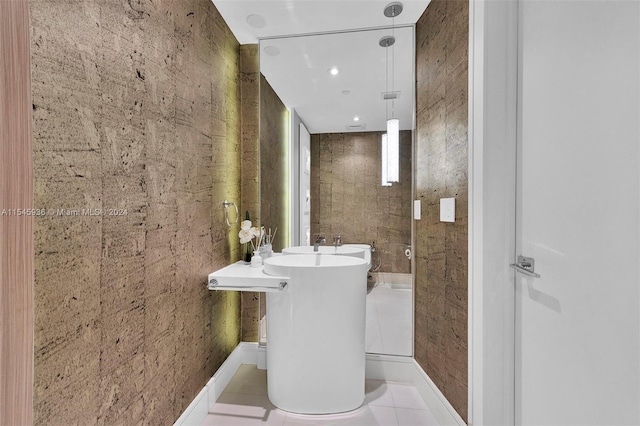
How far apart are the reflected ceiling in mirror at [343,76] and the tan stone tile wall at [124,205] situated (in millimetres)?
561

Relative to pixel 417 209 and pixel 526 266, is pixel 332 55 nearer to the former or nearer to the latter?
pixel 417 209

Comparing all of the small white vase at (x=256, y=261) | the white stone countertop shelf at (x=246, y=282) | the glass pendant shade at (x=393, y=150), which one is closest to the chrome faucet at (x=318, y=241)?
the small white vase at (x=256, y=261)

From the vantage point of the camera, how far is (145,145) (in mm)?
1172

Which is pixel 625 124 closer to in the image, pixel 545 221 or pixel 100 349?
pixel 545 221

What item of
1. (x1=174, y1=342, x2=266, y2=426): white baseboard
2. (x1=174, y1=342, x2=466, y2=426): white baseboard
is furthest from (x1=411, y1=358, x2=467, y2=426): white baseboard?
(x1=174, y1=342, x2=266, y2=426): white baseboard

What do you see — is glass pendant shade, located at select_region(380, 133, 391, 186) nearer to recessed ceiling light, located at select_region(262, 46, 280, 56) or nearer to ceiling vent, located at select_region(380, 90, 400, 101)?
ceiling vent, located at select_region(380, 90, 400, 101)

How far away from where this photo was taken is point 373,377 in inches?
78.3

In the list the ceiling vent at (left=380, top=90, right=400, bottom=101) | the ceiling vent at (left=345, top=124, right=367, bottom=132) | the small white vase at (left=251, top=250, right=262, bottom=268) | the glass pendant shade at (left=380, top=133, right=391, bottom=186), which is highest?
the ceiling vent at (left=380, top=90, right=400, bottom=101)

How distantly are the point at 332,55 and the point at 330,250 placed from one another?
4.60 feet

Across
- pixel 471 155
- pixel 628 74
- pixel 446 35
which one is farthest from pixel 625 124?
pixel 446 35

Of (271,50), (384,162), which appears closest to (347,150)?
(384,162)

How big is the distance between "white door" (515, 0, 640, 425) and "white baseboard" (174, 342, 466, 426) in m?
0.51

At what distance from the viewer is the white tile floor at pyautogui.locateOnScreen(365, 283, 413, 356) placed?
77.4 inches

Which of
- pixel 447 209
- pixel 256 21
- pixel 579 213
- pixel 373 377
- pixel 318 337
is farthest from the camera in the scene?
pixel 373 377
